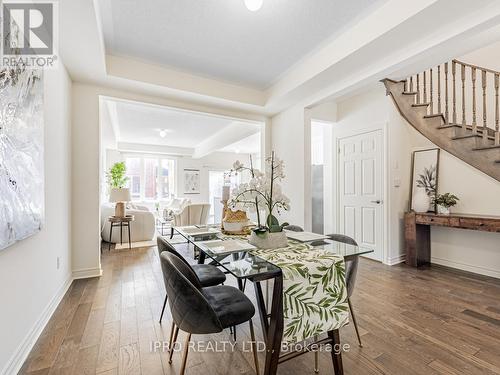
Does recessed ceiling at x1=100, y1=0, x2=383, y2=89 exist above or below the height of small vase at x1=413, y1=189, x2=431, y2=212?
above

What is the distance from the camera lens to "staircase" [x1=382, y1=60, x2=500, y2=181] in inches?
122

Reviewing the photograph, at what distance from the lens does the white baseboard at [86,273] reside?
10.0 ft

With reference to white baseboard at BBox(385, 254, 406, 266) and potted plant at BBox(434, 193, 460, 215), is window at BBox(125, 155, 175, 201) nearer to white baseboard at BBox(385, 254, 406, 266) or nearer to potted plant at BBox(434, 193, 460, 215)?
white baseboard at BBox(385, 254, 406, 266)

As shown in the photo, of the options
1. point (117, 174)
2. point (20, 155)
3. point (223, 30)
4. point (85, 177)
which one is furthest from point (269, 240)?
point (117, 174)

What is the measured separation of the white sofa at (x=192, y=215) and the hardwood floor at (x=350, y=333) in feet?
8.98

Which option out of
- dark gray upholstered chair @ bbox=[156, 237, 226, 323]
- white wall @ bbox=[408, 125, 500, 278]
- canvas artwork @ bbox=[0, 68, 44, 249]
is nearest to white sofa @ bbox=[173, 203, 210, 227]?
dark gray upholstered chair @ bbox=[156, 237, 226, 323]

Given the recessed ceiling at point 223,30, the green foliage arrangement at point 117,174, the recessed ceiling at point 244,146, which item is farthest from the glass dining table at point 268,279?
the recessed ceiling at point 244,146

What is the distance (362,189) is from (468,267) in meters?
1.69

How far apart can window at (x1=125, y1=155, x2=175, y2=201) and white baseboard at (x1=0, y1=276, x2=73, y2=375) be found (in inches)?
253

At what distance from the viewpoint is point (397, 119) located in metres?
3.72

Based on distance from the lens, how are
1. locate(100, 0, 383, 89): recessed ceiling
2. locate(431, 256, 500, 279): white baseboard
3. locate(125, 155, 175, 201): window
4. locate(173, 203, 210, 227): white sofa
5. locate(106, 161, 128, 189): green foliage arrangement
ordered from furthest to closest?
locate(125, 155, 175, 201): window
locate(106, 161, 128, 189): green foliage arrangement
locate(173, 203, 210, 227): white sofa
locate(431, 256, 500, 279): white baseboard
locate(100, 0, 383, 89): recessed ceiling

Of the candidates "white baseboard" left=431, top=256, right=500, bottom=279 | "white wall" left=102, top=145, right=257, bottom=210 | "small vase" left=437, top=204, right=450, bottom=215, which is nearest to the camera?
"white baseboard" left=431, top=256, right=500, bottom=279

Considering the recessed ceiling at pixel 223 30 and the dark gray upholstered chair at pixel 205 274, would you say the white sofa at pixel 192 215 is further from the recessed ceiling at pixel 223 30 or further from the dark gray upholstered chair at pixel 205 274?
the dark gray upholstered chair at pixel 205 274
